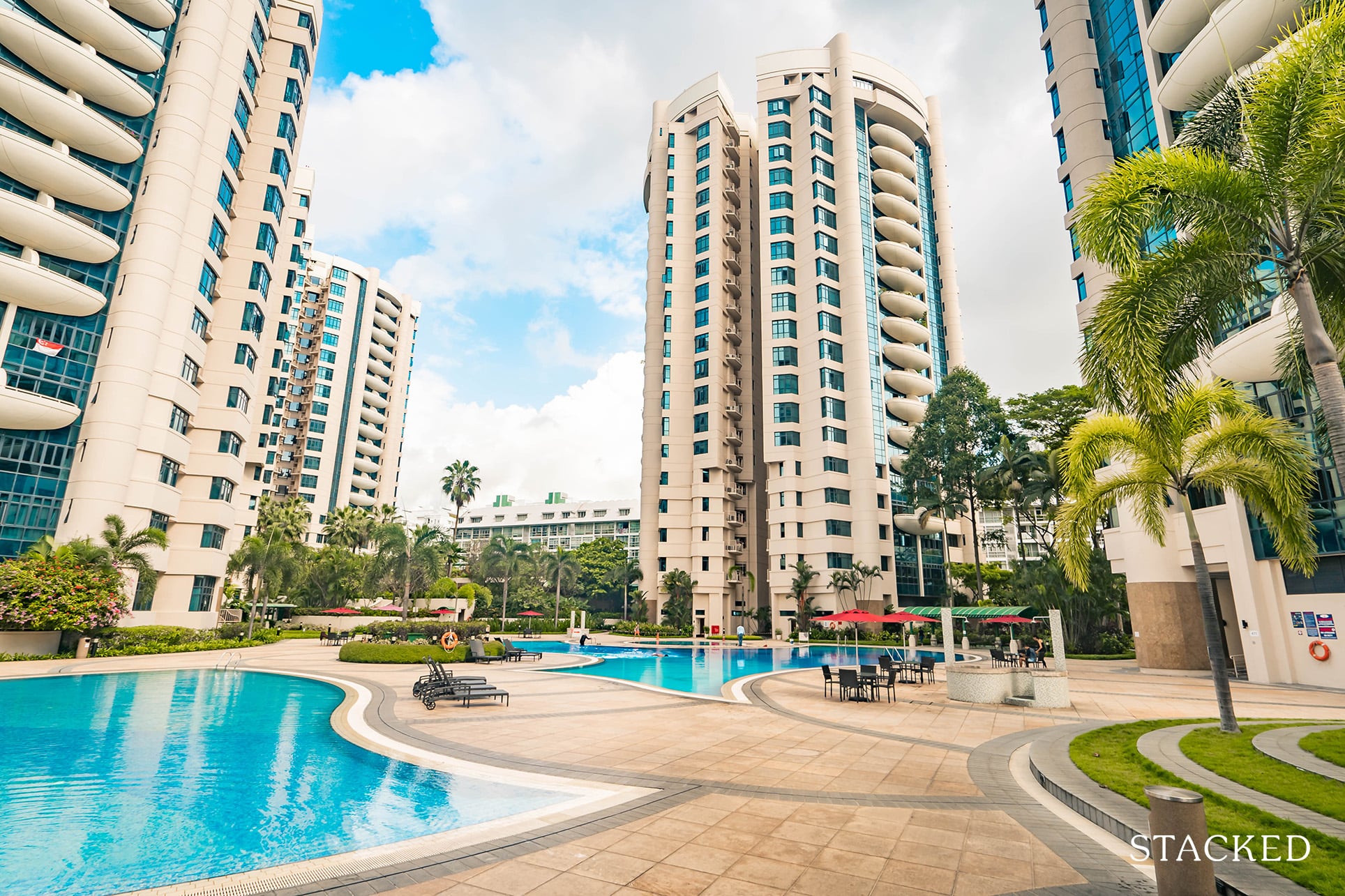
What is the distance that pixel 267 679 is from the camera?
71.7ft

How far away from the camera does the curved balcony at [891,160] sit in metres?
67.9

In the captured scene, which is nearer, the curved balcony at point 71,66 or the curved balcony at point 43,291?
the curved balcony at point 43,291

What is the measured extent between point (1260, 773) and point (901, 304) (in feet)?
204

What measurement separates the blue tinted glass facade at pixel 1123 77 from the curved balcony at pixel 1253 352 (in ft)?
38.8

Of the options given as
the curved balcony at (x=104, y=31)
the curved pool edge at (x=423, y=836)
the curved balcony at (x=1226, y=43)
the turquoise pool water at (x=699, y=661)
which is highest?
the curved balcony at (x=104, y=31)

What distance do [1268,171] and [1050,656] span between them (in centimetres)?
3043

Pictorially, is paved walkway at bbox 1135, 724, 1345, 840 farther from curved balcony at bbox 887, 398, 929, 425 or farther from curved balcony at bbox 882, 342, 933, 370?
Result: curved balcony at bbox 882, 342, 933, 370

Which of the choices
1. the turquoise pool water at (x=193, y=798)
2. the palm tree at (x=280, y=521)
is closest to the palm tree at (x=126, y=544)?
the turquoise pool water at (x=193, y=798)

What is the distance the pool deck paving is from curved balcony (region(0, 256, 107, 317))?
2905 cm

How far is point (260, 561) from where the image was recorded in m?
41.6

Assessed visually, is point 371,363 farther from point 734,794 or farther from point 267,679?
point 734,794

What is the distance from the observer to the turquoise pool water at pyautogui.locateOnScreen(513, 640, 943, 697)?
2591 centimetres

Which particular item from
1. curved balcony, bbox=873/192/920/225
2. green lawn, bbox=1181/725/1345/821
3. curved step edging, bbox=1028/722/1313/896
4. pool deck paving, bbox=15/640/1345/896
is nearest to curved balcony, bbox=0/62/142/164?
pool deck paving, bbox=15/640/1345/896

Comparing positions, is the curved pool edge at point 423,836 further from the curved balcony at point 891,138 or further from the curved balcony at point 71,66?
the curved balcony at point 891,138
